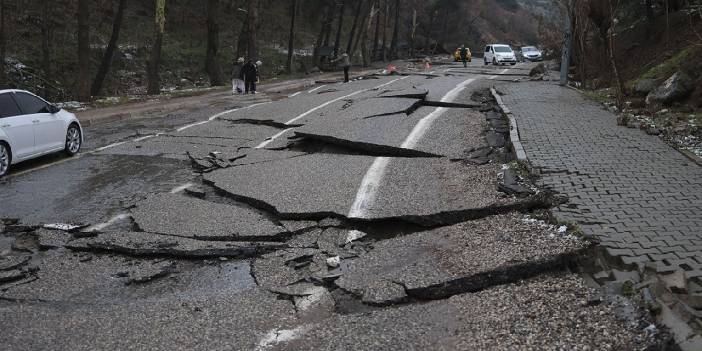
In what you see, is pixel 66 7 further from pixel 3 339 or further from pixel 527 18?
pixel 527 18

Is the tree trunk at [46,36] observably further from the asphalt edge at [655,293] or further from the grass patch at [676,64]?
the asphalt edge at [655,293]

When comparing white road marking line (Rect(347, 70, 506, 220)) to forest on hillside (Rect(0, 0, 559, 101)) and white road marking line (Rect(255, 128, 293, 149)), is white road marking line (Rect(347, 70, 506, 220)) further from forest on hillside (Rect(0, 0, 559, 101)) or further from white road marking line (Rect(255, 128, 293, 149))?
forest on hillside (Rect(0, 0, 559, 101))

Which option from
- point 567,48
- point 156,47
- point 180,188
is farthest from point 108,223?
point 156,47

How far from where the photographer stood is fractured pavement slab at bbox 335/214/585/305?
496cm

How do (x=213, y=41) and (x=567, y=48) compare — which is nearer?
(x=567, y=48)

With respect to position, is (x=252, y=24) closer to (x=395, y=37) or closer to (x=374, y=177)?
(x=374, y=177)

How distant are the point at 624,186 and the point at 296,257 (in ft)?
13.5

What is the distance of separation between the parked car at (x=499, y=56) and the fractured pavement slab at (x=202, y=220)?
39734mm

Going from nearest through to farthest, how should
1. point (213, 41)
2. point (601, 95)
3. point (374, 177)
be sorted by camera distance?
1. point (374, 177)
2. point (601, 95)
3. point (213, 41)

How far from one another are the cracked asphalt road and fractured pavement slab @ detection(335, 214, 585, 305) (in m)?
0.02

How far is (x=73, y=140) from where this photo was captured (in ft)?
38.9

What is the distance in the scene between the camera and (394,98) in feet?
55.3

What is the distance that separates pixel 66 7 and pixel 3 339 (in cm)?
4051

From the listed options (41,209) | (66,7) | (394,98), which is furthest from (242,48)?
(41,209)
